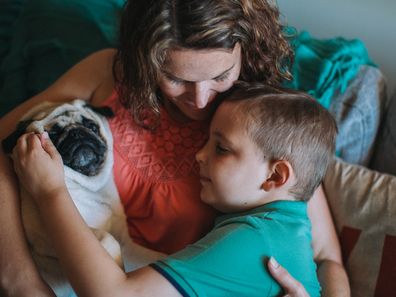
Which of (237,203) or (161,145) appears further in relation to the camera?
(161,145)

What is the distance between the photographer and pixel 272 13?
1.24 m

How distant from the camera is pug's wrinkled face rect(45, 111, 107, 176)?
1.15 metres

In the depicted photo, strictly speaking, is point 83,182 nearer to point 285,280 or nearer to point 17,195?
point 17,195

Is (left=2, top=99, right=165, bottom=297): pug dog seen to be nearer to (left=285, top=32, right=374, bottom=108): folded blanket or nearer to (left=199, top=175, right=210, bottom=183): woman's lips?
(left=199, top=175, right=210, bottom=183): woman's lips

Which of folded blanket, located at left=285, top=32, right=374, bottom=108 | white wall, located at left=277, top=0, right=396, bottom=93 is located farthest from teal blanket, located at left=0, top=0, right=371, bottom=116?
white wall, located at left=277, top=0, right=396, bottom=93

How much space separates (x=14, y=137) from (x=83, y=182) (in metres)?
0.20

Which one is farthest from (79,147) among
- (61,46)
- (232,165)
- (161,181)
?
(61,46)

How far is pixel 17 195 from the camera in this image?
119cm

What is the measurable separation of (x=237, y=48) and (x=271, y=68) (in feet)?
0.55

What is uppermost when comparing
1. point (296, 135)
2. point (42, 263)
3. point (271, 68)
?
point (271, 68)

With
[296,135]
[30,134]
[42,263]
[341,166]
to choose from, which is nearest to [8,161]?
[30,134]

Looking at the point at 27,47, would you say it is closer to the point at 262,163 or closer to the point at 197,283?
the point at 262,163

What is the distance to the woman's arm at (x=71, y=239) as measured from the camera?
0.94m

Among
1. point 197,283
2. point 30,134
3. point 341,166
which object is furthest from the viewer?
point 341,166
